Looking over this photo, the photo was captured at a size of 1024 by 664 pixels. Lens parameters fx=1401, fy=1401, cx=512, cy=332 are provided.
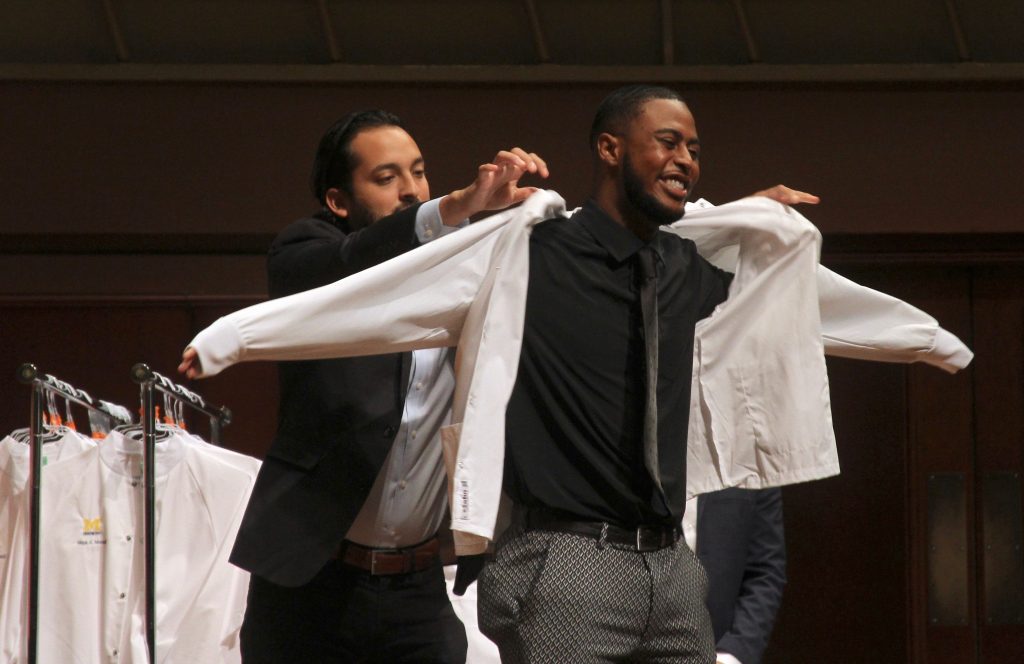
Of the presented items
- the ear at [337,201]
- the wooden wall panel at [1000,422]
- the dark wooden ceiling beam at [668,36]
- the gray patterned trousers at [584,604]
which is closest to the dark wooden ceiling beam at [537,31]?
the dark wooden ceiling beam at [668,36]

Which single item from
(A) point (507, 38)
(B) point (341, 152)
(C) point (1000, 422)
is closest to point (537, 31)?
(A) point (507, 38)

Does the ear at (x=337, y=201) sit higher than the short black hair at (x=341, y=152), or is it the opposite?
the short black hair at (x=341, y=152)

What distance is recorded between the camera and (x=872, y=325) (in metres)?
2.37

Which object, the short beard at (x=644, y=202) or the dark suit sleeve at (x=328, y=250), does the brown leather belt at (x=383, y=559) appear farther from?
the short beard at (x=644, y=202)

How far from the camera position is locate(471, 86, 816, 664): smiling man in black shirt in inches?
74.4

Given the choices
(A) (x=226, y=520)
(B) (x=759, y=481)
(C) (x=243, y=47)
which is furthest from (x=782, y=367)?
(C) (x=243, y=47)

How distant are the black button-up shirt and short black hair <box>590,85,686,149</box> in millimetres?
130

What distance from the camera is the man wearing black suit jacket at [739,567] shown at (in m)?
2.47

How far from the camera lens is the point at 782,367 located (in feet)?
7.33

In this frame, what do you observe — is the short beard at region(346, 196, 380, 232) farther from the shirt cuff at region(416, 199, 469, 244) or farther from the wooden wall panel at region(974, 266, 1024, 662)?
the wooden wall panel at region(974, 266, 1024, 662)

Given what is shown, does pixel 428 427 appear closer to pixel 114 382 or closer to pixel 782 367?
pixel 782 367

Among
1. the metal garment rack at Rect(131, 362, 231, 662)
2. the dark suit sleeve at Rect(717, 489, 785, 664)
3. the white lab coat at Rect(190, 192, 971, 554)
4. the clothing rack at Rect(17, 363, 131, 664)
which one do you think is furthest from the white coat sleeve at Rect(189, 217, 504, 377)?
the clothing rack at Rect(17, 363, 131, 664)

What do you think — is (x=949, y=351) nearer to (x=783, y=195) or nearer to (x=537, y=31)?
(x=783, y=195)

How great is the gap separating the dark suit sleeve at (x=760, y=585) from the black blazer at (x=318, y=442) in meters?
0.72
